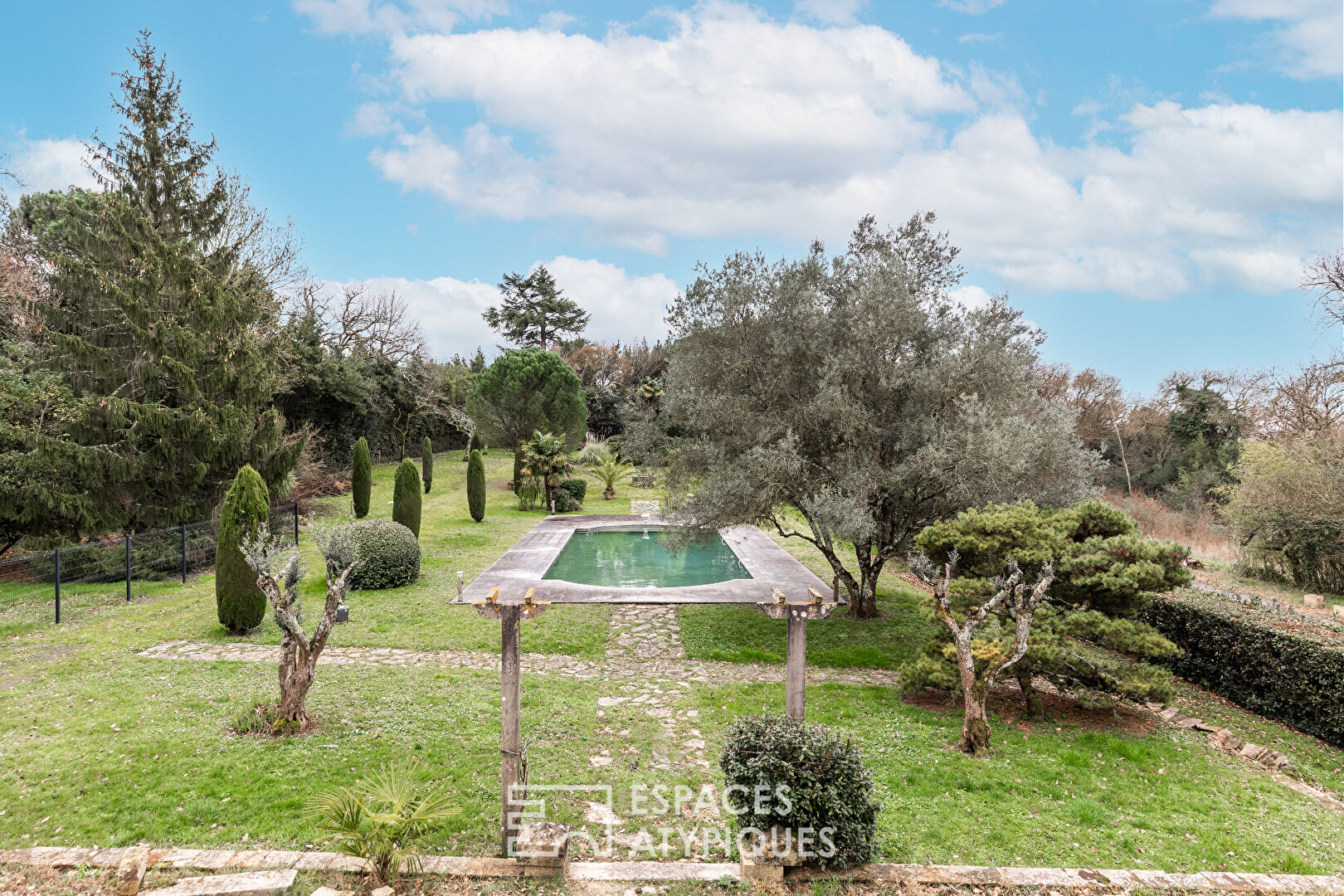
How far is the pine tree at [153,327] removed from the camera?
13211 millimetres

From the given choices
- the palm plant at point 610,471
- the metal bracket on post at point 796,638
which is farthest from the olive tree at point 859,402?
the palm plant at point 610,471

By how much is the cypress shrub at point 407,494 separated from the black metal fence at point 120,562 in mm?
4114

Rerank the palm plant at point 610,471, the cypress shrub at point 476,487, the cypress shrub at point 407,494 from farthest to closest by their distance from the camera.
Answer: the palm plant at point 610,471 < the cypress shrub at point 476,487 < the cypress shrub at point 407,494

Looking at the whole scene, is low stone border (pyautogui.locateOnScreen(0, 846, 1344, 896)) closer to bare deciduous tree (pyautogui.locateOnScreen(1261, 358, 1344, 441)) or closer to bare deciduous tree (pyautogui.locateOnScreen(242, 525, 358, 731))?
bare deciduous tree (pyautogui.locateOnScreen(242, 525, 358, 731))

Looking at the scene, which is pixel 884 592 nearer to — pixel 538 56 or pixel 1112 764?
pixel 1112 764

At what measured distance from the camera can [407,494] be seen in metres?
16.7

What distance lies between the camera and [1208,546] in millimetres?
18141

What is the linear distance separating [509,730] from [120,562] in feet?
39.8

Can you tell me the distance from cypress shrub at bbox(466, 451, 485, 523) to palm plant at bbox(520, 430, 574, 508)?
7.79 feet

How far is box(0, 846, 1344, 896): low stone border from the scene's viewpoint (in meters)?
4.25

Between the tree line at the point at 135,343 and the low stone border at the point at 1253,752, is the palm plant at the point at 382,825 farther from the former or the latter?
the tree line at the point at 135,343

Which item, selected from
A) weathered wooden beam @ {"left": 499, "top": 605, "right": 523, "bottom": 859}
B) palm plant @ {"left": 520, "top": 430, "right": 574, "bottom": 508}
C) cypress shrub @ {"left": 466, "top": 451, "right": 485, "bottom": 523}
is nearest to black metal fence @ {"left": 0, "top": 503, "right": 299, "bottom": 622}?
cypress shrub @ {"left": 466, "top": 451, "right": 485, "bottom": 523}

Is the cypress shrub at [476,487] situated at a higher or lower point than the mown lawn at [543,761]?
higher

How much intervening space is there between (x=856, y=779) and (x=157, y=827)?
4.83 metres
